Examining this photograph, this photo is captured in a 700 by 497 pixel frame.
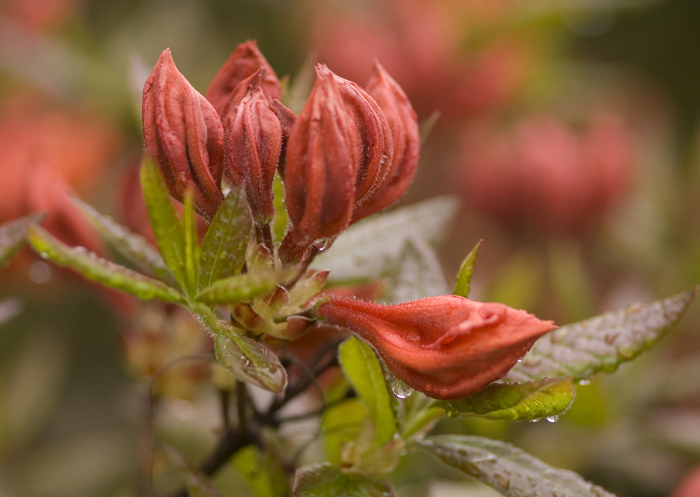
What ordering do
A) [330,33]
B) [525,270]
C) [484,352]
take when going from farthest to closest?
[330,33] → [525,270] → [484,352]

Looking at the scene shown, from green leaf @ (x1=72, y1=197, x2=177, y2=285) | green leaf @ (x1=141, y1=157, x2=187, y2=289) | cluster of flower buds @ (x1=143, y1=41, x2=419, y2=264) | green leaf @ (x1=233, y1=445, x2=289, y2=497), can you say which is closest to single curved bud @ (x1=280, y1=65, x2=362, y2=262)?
cluster of flower buds @ (x1=143, y1=41, x2=419, y2=264)

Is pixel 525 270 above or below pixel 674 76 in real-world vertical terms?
below

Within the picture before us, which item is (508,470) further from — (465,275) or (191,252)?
(191,252)

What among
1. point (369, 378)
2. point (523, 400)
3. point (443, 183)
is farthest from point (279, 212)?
point (443, 183)

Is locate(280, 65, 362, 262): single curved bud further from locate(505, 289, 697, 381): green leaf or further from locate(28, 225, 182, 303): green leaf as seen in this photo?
locate(505, 289, 697, 381): green leaf

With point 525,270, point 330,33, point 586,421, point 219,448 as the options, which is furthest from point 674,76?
point 219,448

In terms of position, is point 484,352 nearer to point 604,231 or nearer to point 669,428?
point 669,428

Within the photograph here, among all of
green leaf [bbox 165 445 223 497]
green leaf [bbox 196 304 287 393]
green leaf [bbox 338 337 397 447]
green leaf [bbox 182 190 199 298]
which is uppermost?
green leaf [bbox 182 190 199 298]
